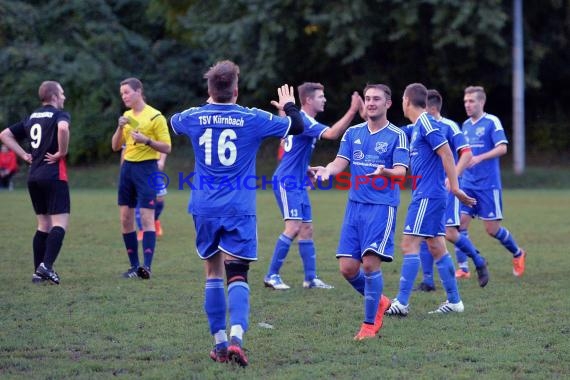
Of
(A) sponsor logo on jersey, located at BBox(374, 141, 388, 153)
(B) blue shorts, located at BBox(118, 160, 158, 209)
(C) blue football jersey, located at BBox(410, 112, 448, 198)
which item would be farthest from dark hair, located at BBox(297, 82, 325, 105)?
(A) sponsor logo on jersey, located at BBox(374, 141, 388, 153)

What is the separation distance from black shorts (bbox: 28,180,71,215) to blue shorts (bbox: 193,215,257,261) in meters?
3.76

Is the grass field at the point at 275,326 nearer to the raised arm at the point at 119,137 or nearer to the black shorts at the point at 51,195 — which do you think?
the black shorts at the point at 51,195

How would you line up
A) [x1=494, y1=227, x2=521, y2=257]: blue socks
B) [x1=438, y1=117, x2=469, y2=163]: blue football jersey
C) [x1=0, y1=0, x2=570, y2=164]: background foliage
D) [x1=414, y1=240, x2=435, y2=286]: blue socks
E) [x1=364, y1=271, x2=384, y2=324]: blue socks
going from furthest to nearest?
[x1=0, y1=0, x2=570, y2=164]: background foliage < [x1=494, y1=227, x2=521, y2=257]: blue socks < [x1=414, y1=240, x2=435, y2=286]: blue socks < [x1=438, y1=117, x2=469, y2=163]: blue football jersey < [x1=364, y1=271, x2=384, y2=324]: blue socks

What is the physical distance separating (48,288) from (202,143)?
3.70 metres

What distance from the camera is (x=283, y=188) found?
30.5 feet

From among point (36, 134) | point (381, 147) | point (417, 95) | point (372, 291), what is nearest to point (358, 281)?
point (372, 291)

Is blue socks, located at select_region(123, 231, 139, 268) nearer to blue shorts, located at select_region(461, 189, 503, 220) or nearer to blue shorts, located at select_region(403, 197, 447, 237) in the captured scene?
blue shorts, located at select_region(403, 197, 447, 237)

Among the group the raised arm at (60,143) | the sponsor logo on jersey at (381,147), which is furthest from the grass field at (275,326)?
the sponsor logo on jersey at (381,147)

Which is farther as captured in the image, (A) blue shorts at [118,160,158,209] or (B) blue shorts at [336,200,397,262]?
(A) blue shorts at [118,160,158,209]

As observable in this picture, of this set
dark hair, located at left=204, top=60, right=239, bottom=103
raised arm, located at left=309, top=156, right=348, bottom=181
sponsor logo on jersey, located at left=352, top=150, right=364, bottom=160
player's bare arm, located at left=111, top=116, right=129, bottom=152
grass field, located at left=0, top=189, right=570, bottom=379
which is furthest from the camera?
player's bare arm, located at left=111, top=116, right=129, bottom=152

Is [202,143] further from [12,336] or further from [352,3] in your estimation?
[352,3]

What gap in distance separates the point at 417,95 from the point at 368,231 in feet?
4.95

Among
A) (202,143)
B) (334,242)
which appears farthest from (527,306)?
(334,242)

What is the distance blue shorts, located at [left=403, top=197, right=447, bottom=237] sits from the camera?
771 centimetres
